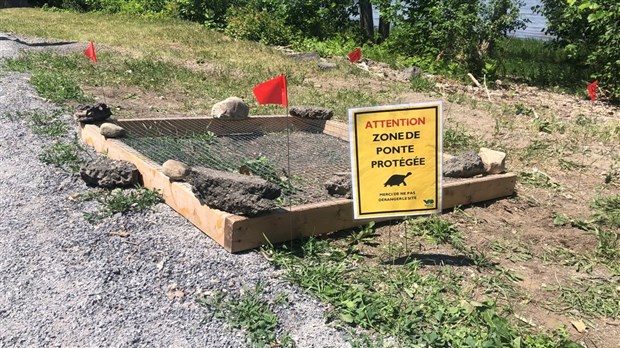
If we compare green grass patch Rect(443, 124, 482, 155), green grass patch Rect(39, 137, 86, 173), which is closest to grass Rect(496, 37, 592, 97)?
green grass patch Rect(443, 124, 482, 155)

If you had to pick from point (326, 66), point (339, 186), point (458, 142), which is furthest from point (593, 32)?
point (339, 186)

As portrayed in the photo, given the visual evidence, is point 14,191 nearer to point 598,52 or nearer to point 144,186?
point 144,186

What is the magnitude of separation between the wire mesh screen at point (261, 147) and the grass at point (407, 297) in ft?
2.25

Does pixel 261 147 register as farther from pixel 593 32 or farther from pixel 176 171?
pixel 593 32

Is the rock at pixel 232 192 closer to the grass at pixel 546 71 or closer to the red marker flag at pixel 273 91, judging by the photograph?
the red marker flag at pixel 273 91

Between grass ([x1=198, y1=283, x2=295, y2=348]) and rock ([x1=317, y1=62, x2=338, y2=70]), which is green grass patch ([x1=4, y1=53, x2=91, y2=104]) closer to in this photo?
rock ([x1=317, y1=62, x2=338, y2=70])

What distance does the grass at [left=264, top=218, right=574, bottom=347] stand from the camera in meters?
2.50

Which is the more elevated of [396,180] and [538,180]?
[396,180]

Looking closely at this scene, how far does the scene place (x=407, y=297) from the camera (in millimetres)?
2836

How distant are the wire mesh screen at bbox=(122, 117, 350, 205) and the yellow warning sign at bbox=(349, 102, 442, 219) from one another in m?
0.74

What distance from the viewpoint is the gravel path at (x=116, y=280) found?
2498mm

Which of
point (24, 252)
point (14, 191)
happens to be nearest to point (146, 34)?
point (14, 191)

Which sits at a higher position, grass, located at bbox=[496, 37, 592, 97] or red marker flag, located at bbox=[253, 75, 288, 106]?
red marker flag, located at bbox=[253, 75, 288, 106]

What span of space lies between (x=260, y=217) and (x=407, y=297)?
91 centimetres
